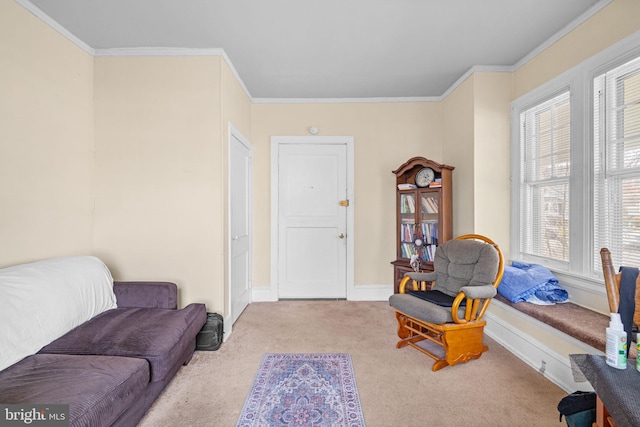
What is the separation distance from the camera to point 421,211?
3480mm

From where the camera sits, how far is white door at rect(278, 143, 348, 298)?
12.8ft

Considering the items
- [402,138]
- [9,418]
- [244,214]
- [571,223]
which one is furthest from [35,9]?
[571,223]

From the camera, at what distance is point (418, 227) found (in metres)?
3.47

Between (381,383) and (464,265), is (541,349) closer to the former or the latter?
(464,265)

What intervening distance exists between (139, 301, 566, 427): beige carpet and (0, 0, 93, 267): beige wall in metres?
1.47

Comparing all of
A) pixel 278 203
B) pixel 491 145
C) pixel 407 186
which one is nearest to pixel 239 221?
pixel 278 203

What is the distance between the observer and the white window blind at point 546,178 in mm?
2477

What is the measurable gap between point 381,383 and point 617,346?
4.46 ft

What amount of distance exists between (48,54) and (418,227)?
12.2 feet

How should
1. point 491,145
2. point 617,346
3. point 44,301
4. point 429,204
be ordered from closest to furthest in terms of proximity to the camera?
1. point 617,346
2. point 44,301
3. point 491,145
4. point 429,204

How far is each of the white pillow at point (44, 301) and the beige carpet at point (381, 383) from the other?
2.50 ft

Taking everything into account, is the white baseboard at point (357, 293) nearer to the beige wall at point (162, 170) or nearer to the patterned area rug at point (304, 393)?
the beige wall at point (162, 170)

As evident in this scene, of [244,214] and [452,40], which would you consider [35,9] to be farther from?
[452,40]

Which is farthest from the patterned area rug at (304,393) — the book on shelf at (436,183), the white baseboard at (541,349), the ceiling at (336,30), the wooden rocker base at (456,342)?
the ceiling at (336,30)
